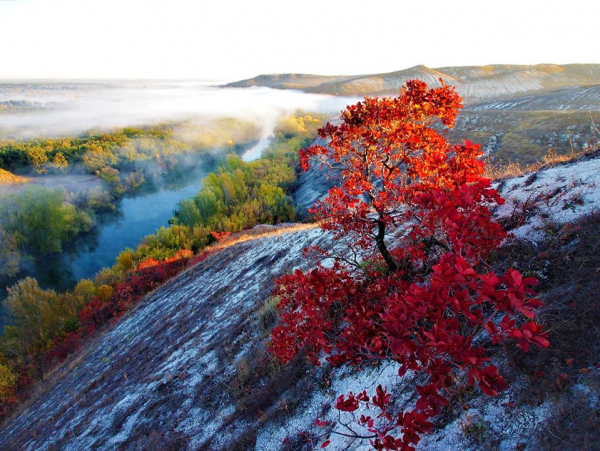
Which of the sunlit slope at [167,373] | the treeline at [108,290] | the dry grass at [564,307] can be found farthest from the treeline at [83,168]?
the dry grass at [564,307]

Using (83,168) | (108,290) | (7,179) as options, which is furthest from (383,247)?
(83,168)

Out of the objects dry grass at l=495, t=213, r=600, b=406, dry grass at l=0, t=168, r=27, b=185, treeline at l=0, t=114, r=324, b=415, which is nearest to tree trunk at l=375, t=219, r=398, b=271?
dry grass at l=495, t=213, r=600, b=406

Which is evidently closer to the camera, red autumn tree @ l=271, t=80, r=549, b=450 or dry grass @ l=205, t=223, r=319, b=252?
red autumn tree @ l=271, t=80, r=549, b=450

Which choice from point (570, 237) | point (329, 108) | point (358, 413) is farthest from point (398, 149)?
point (329, 108)

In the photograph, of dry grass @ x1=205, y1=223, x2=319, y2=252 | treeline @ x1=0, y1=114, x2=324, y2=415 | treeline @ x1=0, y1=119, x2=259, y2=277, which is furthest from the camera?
treeline @ x1=0, y1=119, x2=259, y2=277

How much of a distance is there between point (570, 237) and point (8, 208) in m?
66.3

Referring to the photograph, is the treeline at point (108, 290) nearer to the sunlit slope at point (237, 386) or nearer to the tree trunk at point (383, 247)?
the sunlit slope at point (237, 386)

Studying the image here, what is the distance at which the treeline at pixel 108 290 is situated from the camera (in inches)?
984

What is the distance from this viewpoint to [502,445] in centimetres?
317

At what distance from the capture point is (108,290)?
31531 mm

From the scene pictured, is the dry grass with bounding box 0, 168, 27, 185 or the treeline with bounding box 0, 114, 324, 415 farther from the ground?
the dry grass with bounding box 0, 168, 27, 185

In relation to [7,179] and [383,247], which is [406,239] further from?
[7,179]

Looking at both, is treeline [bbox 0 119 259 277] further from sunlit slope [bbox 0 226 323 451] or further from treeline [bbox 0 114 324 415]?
sunlit slope [bbox 0 226 323 451]

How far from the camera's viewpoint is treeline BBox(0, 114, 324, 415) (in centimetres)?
2500
